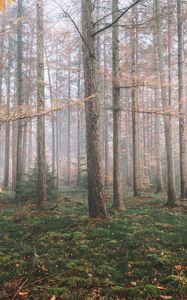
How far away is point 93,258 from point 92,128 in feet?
14.9

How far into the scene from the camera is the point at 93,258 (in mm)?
6598

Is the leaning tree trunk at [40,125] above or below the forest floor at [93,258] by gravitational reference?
above

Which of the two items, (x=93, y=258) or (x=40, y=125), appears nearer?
(x=93, y=258)

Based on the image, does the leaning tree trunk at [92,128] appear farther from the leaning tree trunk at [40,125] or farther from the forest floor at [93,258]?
the leaning tree trunk at [40,125]

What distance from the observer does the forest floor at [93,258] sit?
5.15 m

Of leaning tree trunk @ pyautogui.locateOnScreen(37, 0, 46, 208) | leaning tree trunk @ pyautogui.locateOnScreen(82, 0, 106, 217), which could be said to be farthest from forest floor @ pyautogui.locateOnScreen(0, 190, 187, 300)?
leaning tree trunk @ pyautogui.locateOnScreen(37, 0, 46, 208)

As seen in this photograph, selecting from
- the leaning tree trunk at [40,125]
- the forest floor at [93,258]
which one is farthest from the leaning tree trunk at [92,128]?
the leaning tree trunk at [40,125]

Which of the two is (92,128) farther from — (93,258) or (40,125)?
(93,258)

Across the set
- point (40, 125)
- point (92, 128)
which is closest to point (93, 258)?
point (92, 128)

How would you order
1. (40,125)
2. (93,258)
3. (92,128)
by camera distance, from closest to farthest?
(93,258) → (92,128) → (40,125)

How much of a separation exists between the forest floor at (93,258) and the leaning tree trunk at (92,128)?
612 millimetres

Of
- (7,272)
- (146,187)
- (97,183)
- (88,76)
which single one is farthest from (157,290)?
(146,187)

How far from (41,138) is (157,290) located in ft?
30.9

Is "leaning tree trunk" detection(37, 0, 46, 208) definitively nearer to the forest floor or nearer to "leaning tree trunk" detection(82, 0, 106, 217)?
the forest floor
